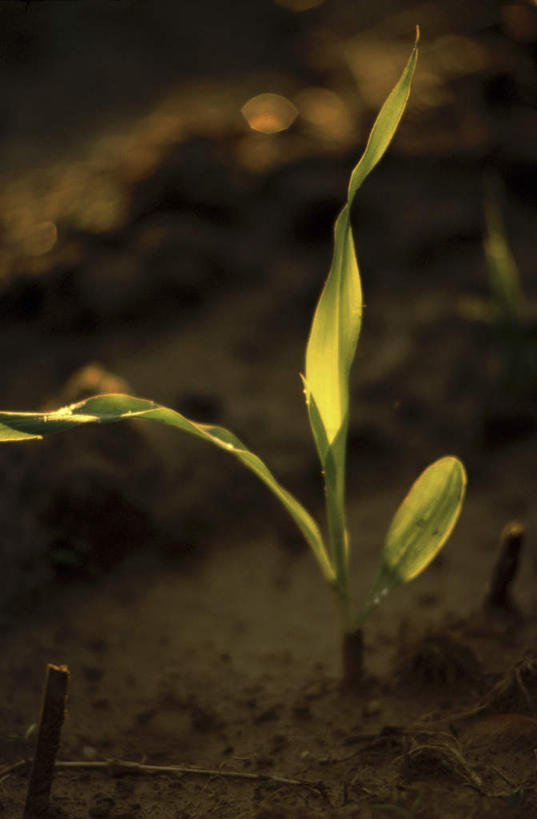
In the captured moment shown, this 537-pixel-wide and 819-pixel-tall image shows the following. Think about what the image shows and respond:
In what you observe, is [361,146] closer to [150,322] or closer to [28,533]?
[150,322]

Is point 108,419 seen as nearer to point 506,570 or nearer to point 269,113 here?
point 506,570

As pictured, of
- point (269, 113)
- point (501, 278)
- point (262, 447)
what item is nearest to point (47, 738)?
point (262, 447)

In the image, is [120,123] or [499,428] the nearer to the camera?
[499,428]

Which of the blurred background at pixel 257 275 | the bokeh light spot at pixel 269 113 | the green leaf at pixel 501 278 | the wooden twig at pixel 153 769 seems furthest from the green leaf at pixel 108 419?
the bokeh light spot at pixel 269 113

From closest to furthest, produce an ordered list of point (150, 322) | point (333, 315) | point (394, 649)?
point (333, 315) → point (394, 649) → point (150, 322)

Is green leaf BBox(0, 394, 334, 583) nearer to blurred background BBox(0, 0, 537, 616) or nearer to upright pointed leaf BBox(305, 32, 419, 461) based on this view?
upright pointed leaf BBox(305, 32, 419, 461)

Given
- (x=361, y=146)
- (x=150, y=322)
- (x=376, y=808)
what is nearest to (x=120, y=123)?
(x=361, y=146)
